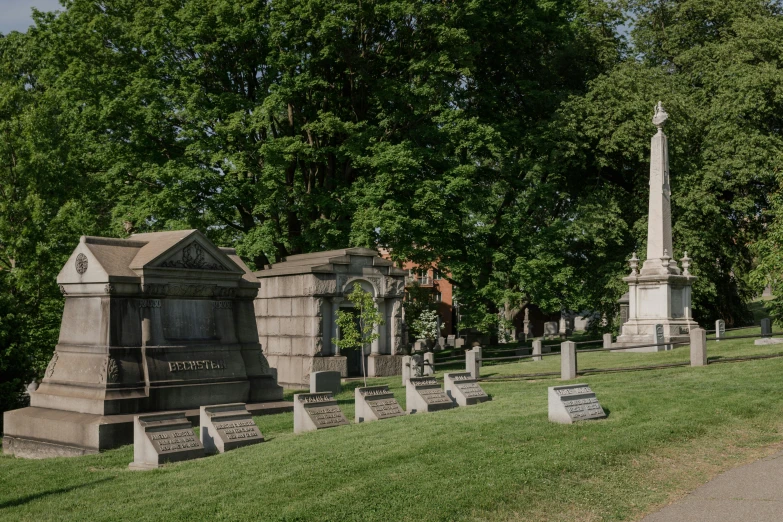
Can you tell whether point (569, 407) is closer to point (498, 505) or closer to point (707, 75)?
point (498, 505)

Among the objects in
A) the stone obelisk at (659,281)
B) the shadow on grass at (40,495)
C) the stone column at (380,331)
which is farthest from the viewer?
the stone obelisk at (659,281)

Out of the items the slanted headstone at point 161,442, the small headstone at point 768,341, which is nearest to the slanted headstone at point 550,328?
the small headstone at point 768,341

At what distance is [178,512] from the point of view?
9.29 m

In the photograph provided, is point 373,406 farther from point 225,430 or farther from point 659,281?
point 659,281

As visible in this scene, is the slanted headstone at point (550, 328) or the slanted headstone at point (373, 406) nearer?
the slanted headstone at point (373, 406)

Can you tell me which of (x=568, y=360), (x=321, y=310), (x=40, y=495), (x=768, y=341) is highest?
(x=321, y=310)

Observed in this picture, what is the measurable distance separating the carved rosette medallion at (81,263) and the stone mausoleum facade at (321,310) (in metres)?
11.4

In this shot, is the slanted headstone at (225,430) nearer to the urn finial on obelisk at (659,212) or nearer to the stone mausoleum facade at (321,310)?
the stone mausoleum facade at (321,310)

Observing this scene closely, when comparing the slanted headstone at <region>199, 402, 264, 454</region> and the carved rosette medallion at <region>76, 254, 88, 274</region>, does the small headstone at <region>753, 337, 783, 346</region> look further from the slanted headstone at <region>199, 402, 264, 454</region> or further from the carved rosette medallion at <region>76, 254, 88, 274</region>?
the carved rosette medallion at <region>76, 254, 88, 274</region>

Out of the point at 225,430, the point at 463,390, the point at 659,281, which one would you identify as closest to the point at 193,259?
the point at 225,430

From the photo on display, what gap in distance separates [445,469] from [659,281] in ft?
73.4

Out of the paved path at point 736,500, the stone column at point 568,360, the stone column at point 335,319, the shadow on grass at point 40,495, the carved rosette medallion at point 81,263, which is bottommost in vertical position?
the shadow on grass at point 40,495

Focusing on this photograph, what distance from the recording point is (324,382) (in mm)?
20875

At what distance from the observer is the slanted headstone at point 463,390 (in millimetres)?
16688
